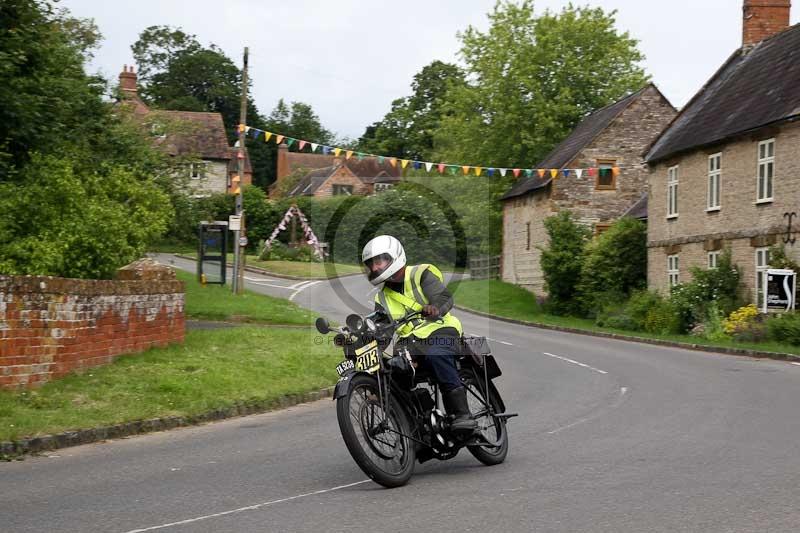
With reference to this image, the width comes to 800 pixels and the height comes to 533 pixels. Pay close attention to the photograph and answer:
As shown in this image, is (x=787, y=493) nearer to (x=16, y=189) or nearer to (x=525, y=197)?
→ (x=16, y=189)

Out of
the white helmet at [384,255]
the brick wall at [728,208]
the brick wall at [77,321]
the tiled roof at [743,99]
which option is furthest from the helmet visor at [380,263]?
the tiled roof at [743,99]

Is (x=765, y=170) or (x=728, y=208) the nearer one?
(x=765, y=170)

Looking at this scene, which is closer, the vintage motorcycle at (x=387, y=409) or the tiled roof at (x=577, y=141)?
the vintage motorcycle at (x=387, y=409)

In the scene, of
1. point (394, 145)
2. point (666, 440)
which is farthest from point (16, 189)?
point (394, 145)

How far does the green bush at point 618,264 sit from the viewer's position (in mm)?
40344

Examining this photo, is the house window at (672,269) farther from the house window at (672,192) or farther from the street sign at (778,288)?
the street sign at (778,288)

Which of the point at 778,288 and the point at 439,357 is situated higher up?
the point at 778,288

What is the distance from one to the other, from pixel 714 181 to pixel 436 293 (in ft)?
89.5

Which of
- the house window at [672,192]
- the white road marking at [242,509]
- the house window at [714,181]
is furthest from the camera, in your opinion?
the house window at [672,192]

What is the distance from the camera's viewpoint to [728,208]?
32.1 metres

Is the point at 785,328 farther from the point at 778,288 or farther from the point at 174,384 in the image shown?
the point at 174,384

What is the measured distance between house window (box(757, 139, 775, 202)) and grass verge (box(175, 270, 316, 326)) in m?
13.8

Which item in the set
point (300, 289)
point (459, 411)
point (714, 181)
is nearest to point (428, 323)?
point (459, 411)

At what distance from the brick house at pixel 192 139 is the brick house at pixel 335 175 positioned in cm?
1313
